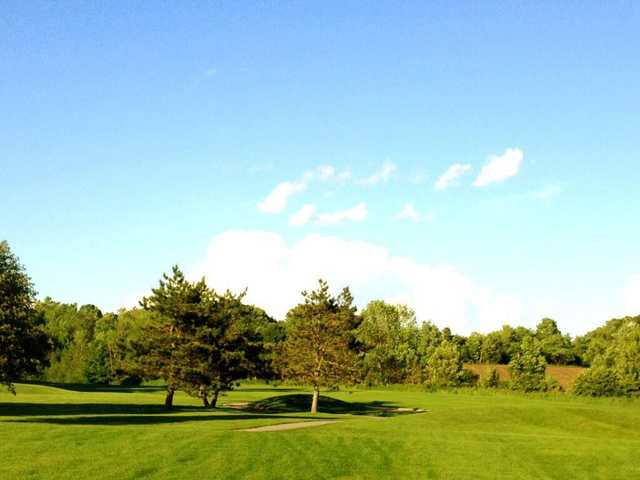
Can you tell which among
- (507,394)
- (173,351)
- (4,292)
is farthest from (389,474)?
(507,394)

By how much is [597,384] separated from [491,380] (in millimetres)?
21105

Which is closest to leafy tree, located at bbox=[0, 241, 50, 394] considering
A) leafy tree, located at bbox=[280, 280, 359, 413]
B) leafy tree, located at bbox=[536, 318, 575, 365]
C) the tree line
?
the tree line

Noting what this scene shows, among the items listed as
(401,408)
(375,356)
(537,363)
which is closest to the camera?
(401,408)

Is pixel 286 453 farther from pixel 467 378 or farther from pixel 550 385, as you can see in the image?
pixel 467 378

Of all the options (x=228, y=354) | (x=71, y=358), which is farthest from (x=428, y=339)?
(x=228, y=354)

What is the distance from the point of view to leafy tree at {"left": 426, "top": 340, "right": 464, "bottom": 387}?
118m

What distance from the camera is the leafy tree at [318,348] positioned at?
6162 centimetres

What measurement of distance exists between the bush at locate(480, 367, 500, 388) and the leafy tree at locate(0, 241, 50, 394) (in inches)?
3500

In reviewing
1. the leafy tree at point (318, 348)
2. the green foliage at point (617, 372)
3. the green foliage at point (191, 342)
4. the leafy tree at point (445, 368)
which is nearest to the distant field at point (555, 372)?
the leafy tree at point (445, 368)

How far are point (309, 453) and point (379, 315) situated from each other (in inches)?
4871

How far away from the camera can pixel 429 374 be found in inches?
Answer: 4823

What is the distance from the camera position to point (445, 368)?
11944 centimetres

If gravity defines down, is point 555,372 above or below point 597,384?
above

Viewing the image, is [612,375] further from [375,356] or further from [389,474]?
[389,474]
